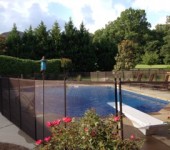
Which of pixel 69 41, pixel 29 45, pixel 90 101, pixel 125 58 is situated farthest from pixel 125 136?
pixel 69 41

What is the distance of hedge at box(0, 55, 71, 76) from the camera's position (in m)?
29.3

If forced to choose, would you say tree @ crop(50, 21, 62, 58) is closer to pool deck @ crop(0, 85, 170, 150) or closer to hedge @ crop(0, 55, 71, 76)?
hedge @ crop(0, 55, 71, 76)

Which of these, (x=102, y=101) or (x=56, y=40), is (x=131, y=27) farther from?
(x=102, y=101)

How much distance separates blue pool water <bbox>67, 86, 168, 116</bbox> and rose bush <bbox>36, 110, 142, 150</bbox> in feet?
33.8

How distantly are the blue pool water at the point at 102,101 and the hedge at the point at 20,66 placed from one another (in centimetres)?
774

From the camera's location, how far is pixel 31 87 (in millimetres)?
7992

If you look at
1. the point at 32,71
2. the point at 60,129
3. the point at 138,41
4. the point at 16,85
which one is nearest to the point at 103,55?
the point at 32,71

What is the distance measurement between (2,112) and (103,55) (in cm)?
2958

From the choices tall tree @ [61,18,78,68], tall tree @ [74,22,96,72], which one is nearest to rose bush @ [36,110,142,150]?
tall tree @ [61,18,78,68]

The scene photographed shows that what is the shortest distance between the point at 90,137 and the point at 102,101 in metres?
16.1

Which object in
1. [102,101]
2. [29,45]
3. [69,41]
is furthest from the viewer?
[69,41]

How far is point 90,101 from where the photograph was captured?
66.3 ft

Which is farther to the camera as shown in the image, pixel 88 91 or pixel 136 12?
pixel 136 12

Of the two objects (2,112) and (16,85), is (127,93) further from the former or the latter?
(16,85)
